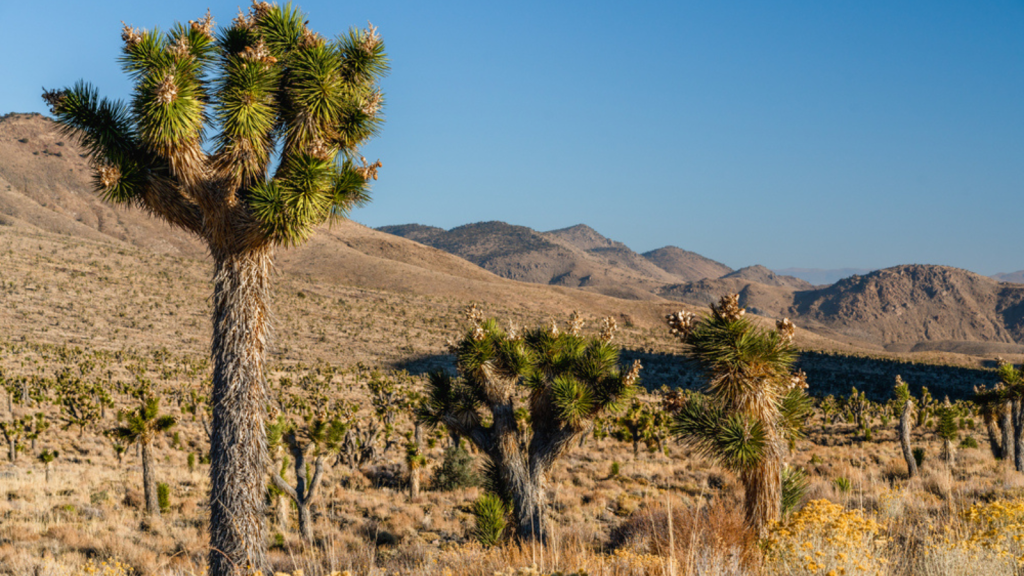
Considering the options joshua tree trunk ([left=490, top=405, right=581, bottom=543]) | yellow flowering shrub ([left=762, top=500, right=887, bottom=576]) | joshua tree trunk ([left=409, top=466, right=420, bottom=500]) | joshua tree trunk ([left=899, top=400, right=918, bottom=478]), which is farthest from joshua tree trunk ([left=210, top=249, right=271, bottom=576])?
joshua tree trunk ([left=899, top=400, right=918, bottom=478])

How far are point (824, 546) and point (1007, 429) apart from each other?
53.8 feet

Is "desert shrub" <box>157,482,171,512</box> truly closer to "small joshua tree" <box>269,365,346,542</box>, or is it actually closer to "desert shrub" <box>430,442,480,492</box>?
"small joshua tree" <box>269,365,346,542</box>

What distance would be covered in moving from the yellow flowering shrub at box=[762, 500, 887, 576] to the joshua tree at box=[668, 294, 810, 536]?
133cm

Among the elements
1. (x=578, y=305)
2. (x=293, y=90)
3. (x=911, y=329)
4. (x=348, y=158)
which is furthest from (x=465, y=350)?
(x=911, y=329)

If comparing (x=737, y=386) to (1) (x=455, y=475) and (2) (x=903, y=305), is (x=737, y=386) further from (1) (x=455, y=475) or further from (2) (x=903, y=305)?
(2) (x=903, y=305)

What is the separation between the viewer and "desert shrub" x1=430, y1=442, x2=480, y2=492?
20.7 metres

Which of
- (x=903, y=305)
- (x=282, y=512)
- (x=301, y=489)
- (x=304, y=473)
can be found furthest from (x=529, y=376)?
(x=903, y=305)

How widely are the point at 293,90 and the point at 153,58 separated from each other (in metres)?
1.41

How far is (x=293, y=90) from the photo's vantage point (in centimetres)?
712

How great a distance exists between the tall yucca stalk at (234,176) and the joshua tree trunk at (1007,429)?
1859 cm

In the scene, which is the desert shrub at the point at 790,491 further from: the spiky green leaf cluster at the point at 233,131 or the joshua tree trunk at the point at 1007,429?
the joshua tree trunk at the point at 1007,429

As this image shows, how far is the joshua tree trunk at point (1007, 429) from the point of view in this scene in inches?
671

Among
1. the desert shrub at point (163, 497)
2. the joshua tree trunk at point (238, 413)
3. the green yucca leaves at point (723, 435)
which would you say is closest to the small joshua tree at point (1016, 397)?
the green yucca leaves at point (723, 435)

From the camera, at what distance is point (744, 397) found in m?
7.18
